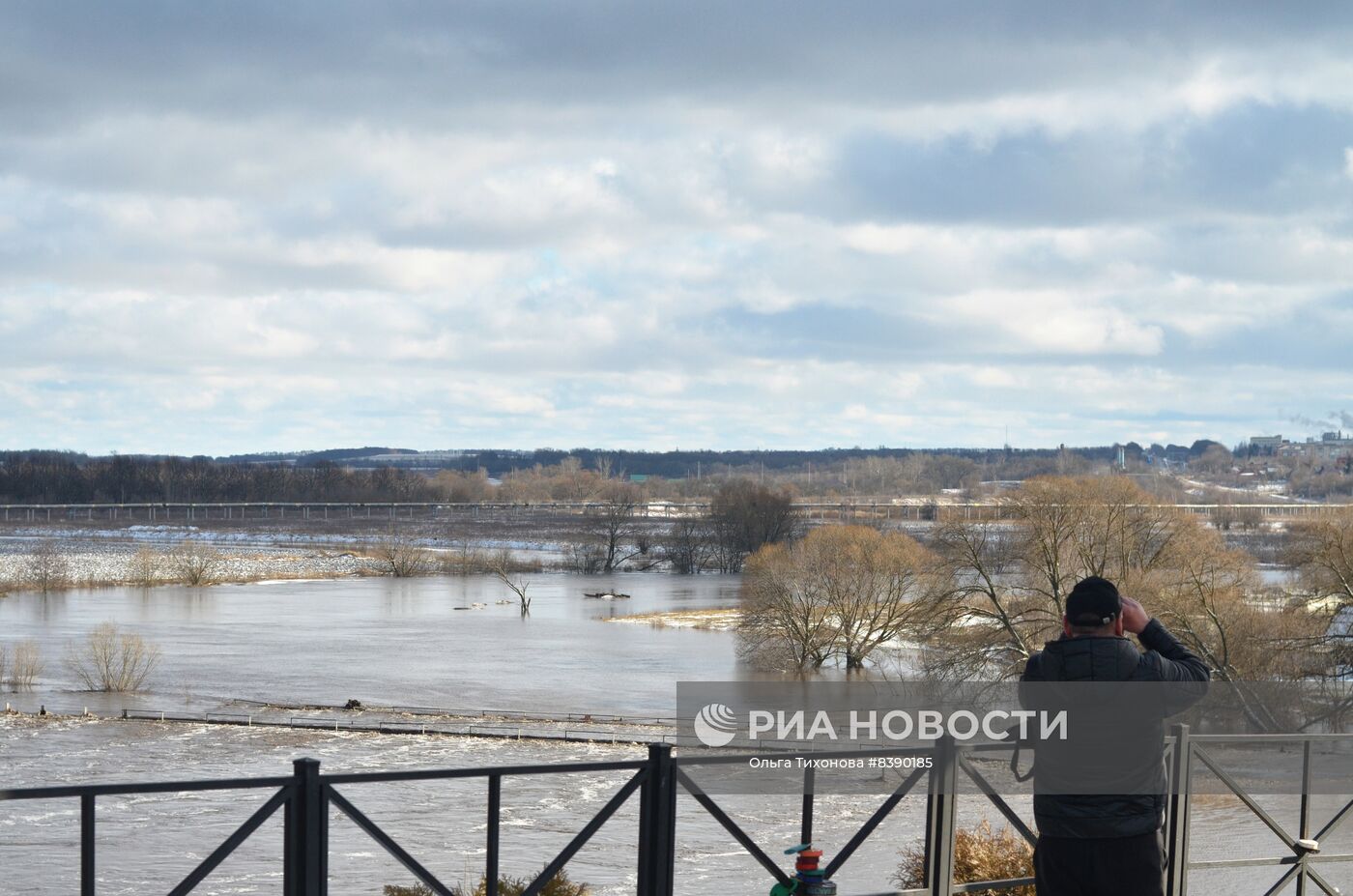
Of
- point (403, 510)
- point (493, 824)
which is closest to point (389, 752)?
point (493, 824)

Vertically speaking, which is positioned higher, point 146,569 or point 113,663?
Answer: point 146,569

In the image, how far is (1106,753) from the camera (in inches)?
192

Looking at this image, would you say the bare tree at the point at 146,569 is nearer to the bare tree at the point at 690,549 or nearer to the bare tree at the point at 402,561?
the bare tree at the point at 402,561

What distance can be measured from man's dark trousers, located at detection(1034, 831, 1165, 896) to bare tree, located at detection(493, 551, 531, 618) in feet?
203

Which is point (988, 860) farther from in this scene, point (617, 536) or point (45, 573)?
point (617, 536)

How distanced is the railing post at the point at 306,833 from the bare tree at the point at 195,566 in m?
77.5

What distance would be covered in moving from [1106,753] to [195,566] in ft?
269

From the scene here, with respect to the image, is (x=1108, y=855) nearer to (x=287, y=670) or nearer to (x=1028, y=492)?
(x=1028, y=492)

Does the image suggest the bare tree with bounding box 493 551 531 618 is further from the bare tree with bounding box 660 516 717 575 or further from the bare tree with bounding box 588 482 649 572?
the bare tree with bounding box 660 516 717 575

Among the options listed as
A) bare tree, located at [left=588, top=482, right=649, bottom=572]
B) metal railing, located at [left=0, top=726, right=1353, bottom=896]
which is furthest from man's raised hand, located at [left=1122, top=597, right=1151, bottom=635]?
bare tree, located at [left=588, top=482, right=649, bottom=572]

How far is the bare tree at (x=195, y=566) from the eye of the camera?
7919cm

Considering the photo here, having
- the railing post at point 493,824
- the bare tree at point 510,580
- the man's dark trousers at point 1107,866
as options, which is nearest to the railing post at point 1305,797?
the man's dark trousers at point 1107,866

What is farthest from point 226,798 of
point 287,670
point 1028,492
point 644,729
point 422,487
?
point 422,487

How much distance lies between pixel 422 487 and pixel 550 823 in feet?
554
